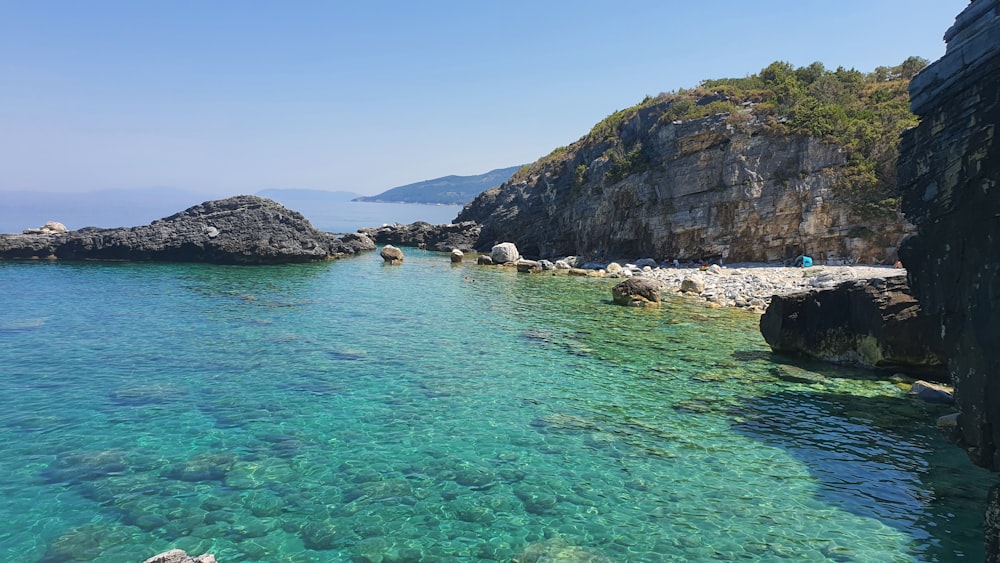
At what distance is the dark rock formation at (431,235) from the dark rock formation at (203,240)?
785 inches

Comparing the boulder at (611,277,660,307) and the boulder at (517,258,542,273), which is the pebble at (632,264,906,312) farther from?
the boulder at (517,258,542,273)

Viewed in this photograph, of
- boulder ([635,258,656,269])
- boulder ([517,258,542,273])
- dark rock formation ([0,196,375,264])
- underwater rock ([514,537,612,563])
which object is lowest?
underwater rock ([514,537,612,563])

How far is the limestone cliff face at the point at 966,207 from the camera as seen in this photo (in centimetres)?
778

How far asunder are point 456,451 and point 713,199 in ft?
137

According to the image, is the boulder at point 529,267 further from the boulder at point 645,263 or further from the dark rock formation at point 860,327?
the dark rock formation at point 860,327

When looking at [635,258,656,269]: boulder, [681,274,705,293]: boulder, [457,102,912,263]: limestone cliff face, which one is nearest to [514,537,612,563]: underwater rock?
[681,274,705,293]: boulder

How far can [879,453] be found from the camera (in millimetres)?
11516

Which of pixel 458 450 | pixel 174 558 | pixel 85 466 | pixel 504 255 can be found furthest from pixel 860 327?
pixel 504 255

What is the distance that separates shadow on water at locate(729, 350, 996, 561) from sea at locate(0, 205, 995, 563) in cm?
6

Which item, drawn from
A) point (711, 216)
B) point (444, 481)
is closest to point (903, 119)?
point (711, 216)

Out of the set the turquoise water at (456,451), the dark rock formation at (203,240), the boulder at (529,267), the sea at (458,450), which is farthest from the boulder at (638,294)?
the dark rock formation at (203,240)

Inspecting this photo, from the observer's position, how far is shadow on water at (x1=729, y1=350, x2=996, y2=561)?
888 cm

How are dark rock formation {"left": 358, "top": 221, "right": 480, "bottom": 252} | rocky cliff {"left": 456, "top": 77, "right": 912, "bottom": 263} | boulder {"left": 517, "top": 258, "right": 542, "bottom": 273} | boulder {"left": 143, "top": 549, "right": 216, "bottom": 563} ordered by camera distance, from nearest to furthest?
boulder {"left": 143, "top": 549, "right": 216, "bottom": 563} → rocky cliff {"left": 456, "top": 77, "right": 912, "bottom": 263} → boulder {"left": 517, "top": 258, "right": 542, "bottom": 273} → dark rock formation {"left": 358, "top": 221, "right": 480, "bottom": 252}

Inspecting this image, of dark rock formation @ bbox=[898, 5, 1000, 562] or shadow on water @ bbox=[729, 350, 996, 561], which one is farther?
shadow on water @ bbox=[729, 350, 996, 561]
